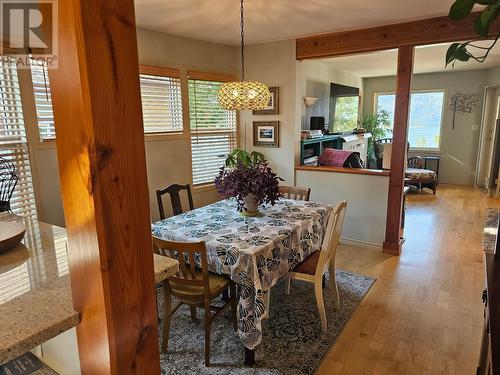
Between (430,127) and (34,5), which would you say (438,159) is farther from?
(34,5)

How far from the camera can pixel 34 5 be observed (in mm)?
2029

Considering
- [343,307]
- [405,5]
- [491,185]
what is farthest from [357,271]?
[491,185]

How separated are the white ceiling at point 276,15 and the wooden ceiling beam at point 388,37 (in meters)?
0.11

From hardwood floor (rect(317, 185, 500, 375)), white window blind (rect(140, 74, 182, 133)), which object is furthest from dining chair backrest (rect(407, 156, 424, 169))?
Result: white window blind (rect(140, 74, 182, 133))

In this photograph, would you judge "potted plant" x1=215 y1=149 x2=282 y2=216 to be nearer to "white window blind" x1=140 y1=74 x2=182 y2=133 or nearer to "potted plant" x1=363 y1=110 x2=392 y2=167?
"white window blind" x1=140 y1=74 x2=182 y2=133

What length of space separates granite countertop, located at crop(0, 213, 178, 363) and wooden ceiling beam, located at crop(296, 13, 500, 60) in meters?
3.41

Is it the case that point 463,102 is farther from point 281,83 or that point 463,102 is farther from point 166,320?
A: point 166,320

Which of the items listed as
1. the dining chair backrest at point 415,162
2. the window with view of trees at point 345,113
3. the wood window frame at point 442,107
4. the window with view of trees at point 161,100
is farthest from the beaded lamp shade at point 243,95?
the wood window frame at point 442,107

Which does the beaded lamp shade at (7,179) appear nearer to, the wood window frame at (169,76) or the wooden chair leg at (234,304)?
the wood window frame at (169,76)

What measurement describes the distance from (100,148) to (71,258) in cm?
29

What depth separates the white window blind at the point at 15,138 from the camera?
2.52 m

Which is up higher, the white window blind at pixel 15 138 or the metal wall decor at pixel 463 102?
the metal wall decor at pixel 463 102

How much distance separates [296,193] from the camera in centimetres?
343

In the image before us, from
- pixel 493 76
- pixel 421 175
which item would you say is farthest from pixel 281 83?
pixel 493 76
